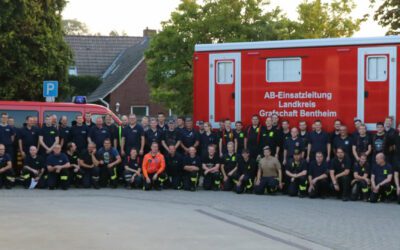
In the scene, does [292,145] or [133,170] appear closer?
[292,145]

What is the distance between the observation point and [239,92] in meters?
19.0

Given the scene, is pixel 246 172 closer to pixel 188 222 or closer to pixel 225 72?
pixel 225 72

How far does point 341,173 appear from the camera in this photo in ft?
58.1

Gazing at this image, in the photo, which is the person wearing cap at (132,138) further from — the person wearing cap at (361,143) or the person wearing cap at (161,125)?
the person wearing cap at (361,143)

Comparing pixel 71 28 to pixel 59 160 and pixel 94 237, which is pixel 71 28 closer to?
pixel 59 160

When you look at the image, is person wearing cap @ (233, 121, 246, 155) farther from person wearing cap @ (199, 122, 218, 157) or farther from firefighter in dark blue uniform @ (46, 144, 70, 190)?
firefighter in dark blue uniform @ (46, 144, 70, 190)

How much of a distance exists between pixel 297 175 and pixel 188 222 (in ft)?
18.3

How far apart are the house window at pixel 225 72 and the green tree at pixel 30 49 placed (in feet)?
49.9

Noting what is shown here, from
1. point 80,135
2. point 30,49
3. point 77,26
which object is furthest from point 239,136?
point 77,26

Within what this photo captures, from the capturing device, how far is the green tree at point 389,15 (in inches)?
1144

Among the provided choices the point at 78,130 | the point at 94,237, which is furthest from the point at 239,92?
the point at 94,237

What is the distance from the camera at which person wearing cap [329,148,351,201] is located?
17562mm

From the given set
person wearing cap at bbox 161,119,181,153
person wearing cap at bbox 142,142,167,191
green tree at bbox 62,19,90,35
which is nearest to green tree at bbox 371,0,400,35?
person wearing cap at bbox 161,119,181,153

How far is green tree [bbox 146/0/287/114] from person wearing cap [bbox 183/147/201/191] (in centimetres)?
1975
